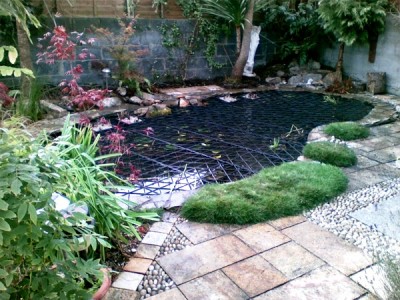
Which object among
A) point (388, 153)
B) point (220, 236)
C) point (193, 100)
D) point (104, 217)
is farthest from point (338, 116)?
point (104, 217)

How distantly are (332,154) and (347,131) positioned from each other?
2.75ft

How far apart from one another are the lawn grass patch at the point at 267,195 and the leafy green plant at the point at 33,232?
4.03ft

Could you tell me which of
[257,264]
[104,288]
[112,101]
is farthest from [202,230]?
[112,101]

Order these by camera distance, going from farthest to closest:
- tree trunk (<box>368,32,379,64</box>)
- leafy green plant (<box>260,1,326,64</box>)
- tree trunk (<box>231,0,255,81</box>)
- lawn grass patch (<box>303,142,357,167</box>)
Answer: leafy green plant (<box>260,1,326,64</box>), tree trunk (<box>231,0,255,81</box>), tree trunk (<box>368,32,379,64</box>), lawn grass patch (<box>303,142,357,167</box>)

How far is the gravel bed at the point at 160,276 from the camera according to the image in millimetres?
1989

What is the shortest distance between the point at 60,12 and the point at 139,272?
4.89 metres

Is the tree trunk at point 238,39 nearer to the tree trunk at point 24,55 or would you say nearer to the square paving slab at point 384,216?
the tree trunk at point 24,55

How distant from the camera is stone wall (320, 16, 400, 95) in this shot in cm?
635

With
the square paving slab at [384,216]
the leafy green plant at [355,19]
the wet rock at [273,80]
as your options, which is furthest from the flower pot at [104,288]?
the wet rock at [273,80]

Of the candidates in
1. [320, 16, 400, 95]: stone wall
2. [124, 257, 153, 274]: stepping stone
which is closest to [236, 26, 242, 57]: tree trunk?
[320, 16, 400, 95]: stone wall

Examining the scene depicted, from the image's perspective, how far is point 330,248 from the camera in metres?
2.34

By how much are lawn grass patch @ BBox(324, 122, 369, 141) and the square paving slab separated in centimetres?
140

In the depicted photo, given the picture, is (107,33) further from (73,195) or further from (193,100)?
(73,195)

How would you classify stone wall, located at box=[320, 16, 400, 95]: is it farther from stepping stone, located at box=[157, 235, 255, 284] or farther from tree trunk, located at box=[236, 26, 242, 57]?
stepping stone, located at box=[157, 235, 255, 284]
